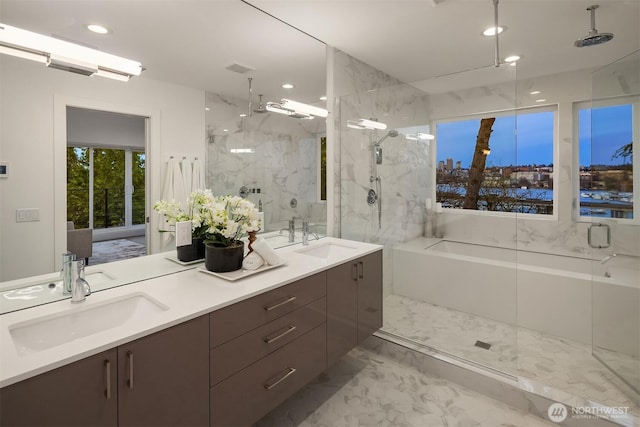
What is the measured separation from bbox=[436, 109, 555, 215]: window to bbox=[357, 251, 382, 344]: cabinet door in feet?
6.05

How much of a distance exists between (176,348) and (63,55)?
1300 millimetres

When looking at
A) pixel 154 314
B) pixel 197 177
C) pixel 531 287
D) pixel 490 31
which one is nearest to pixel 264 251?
pixel 197 177

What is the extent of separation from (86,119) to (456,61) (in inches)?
120

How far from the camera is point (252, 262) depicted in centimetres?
181

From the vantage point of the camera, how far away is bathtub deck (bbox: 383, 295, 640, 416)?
7.02 feet

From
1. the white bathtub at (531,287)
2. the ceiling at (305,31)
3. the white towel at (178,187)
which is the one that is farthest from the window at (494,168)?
the white towel at (178,187)

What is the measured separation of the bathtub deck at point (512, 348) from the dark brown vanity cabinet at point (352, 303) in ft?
1.73

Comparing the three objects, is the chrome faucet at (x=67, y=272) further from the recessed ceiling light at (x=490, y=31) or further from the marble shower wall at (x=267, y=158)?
the recessed ceiling light at (x=490, y=31)

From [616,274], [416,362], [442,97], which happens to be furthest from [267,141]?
[616,274]

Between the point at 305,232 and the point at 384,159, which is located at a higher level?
the point at 384,159

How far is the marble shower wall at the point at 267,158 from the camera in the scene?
200 cm

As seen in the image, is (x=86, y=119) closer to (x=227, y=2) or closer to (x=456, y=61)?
(x=227, y=2)

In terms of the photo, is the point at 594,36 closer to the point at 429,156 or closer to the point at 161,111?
the point at 429,156

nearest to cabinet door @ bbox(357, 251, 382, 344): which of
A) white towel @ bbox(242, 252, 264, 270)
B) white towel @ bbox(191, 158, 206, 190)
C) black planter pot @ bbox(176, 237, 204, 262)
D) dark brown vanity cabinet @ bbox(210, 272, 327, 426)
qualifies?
dark brown vanity cabinet @ bbox(210, 272, 327, 426)
